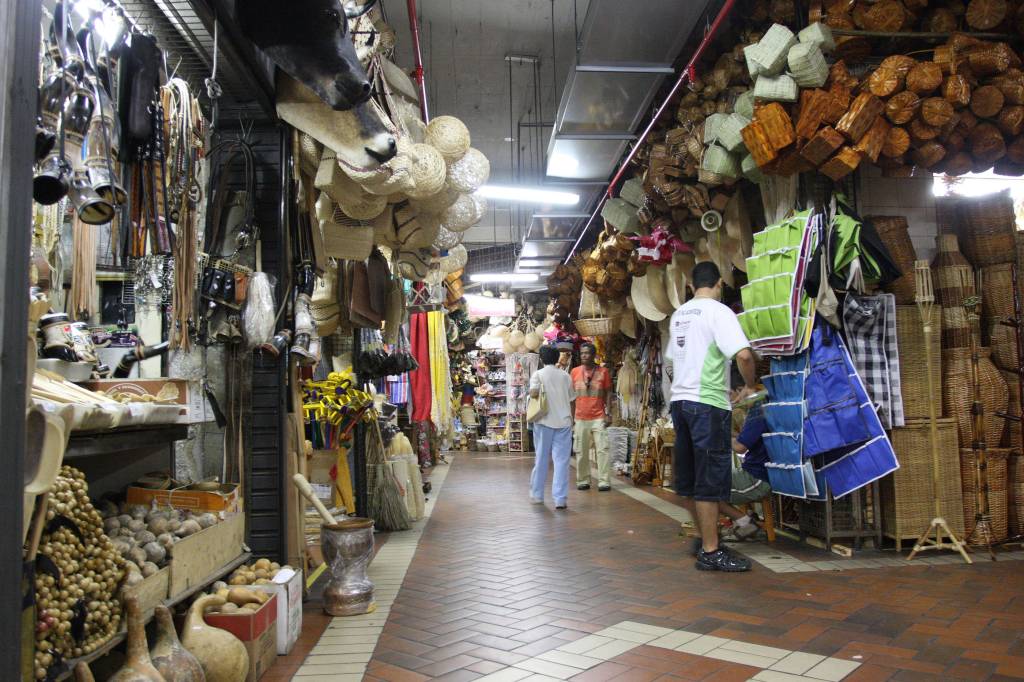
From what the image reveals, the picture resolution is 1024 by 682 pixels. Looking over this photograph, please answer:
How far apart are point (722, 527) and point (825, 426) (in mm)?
1359

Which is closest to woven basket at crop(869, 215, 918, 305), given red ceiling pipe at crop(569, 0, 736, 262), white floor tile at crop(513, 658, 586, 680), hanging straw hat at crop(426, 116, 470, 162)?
red ceiling pipe at crop(569, 0, 736, 262)

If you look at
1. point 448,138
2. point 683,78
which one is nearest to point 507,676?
point 448,138

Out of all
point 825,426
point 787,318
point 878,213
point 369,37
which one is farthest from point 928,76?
point 369,37

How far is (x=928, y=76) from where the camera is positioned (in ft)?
14.1

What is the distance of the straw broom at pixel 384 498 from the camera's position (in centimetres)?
635

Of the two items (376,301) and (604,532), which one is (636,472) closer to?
(604,532)

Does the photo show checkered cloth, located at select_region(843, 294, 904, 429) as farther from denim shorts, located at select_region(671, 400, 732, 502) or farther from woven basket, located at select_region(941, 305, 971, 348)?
denim shorts, located at select_region(671, 400, 732, 502)

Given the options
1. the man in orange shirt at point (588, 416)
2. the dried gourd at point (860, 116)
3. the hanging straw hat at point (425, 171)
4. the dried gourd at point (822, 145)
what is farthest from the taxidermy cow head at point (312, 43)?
the man in orange shirt at point (588, 416)

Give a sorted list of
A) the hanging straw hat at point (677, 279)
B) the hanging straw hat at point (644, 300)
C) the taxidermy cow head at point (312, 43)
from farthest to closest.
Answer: the hanging straw hat at point (644, 300), the hanging straw hat at point (677, 279), the taxidermy cow head at point (312, 43)

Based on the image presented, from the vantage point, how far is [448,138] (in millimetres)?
4293

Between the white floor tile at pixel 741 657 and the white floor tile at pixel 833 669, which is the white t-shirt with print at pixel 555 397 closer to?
the white floor tile at pixel 741 657

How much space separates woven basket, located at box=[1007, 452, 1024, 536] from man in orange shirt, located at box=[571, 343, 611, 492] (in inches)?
191

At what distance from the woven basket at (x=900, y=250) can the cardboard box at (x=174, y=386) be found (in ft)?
14.2

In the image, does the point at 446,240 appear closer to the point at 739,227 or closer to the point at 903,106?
the point at 739,227
